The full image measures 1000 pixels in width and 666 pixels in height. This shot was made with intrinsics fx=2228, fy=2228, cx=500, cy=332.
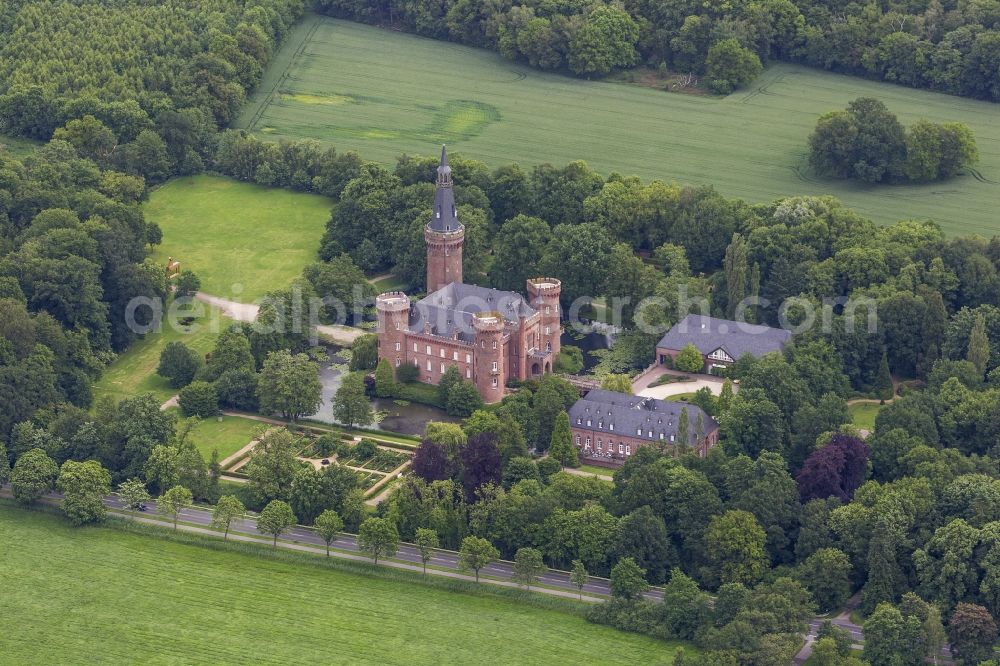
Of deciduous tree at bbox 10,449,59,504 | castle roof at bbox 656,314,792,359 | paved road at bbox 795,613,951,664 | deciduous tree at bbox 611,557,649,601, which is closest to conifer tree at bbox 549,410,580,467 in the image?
deciduous tree at bbox 611,557,649,601

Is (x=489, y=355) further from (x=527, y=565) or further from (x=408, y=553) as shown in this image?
(x=527, y=565)

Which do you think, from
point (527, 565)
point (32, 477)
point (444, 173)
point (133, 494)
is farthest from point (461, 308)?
point (32, 477)

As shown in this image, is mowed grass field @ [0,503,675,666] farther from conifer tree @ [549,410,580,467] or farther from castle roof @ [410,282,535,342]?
castle roof @ [410,282,535,342]

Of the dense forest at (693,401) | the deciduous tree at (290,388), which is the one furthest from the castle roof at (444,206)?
the deciduous tree at (290,388)

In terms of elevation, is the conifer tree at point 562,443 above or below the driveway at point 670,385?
above

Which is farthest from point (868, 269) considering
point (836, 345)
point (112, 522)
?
point (112, 522)

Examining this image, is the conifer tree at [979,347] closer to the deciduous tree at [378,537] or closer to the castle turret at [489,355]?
the castle turret at [489,355]

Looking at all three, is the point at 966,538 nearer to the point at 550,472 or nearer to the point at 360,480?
the point at 550,472

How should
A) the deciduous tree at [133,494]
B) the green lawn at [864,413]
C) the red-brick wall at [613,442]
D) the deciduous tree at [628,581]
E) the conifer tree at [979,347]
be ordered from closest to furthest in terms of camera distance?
the deciduous tree at [628,581] → the deciduous tree at [133,494] → the red-brick wall at [613,442] → the green lawn at [864,413] → the conifer tree at [979,347]
